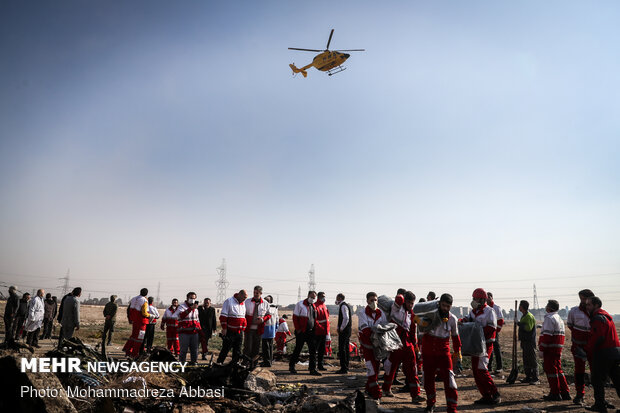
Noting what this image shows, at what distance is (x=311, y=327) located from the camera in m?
11.3

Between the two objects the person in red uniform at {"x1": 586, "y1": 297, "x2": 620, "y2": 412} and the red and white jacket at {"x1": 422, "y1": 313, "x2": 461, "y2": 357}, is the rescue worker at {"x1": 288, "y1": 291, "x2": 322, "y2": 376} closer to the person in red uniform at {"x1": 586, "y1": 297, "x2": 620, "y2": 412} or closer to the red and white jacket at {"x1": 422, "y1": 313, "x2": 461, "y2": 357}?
the red and white jacket at {"x1": 422, "y1": 313, "x2": 461, "y2": 357}

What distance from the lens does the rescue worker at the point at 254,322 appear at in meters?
11.2

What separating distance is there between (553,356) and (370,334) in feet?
15.2

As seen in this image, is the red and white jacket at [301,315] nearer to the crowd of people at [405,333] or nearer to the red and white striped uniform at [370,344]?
the crowd of people at [405,333]

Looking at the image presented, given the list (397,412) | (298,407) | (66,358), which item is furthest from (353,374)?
(66,358)

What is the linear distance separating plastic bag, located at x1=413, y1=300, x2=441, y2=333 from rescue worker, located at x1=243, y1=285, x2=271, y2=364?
18.2 ft

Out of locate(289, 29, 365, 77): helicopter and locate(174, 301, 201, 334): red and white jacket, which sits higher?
locate(289, 29, 365, 77): helicopter

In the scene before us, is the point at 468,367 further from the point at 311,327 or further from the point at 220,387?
the point at 220,387

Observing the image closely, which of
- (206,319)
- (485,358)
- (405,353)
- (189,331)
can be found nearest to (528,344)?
(485,358)

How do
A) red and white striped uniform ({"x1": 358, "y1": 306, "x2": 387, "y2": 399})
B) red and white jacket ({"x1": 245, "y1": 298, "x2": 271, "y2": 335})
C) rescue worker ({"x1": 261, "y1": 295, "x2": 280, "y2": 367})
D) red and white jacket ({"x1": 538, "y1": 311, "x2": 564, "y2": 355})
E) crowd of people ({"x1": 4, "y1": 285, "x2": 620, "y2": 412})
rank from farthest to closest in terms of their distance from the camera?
rescue worker ({"x1": 261, "y1": 295, "x2": 280, "y2": 367}), red and white jacket ({"x1": 245, "y1": 298, "x2": 271, "y2": 335}), red and white jacket ({"x1": 538, "y1": 311, "x2": 564, "y2": 355}), red and white striped uniform ({"x1": 358, "y1": 306, "x2": 387, "y2": 399}), crowd of people ({"x1": 4, "y1": 285, "x2": 620, "y2": 412})

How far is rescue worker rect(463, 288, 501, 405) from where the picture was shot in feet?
25.0

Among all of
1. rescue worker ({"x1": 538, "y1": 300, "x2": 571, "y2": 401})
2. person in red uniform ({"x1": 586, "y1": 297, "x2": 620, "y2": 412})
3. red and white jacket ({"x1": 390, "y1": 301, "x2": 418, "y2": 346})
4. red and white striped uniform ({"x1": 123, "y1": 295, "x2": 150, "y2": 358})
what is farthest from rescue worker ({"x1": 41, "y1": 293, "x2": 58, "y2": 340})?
person in red uniform ({"x1": 586, "y1": 297, "x2": 620, "y2": 412})

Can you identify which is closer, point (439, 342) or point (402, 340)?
point (439, 342)

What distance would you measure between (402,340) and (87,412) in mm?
5852
